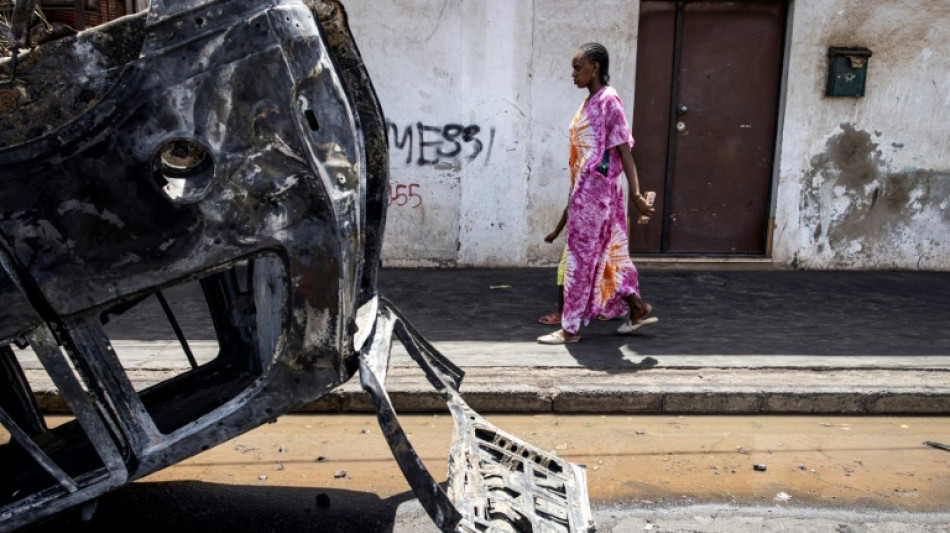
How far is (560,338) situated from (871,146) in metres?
4.68

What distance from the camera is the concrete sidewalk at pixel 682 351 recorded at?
434 cm

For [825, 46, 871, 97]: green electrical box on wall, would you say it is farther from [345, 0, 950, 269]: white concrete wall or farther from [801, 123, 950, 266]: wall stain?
[801, 123, 950, 266]: wall stain

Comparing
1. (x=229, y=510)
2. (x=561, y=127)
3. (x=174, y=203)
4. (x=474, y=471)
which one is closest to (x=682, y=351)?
(x=474, y=471)

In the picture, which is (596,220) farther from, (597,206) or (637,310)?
(637,310)

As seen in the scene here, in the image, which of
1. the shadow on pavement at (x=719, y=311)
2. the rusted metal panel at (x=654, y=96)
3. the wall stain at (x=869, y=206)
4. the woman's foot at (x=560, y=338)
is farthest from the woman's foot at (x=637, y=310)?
the wall stain at (x=869, y=206)

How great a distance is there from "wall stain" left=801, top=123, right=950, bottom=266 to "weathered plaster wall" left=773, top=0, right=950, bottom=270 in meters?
0.01

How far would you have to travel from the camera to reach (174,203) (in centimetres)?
232

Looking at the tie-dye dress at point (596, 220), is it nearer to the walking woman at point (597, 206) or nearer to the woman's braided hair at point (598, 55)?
the walking woman at point (597, 206)

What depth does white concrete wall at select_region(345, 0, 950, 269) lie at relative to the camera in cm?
754

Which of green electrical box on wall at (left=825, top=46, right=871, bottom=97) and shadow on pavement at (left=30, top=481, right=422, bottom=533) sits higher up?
green electrical box on wall at (left=825, top=46, right=871, bottom=97)

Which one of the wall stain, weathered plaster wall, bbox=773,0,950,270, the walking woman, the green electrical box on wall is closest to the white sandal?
the walking woman

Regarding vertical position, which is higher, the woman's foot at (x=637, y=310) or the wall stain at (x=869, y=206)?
the wall stain at (x=869, y=206)

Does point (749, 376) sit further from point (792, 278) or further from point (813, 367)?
point (792, 278)

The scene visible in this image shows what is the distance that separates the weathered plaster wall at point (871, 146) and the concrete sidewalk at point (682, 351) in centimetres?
95
